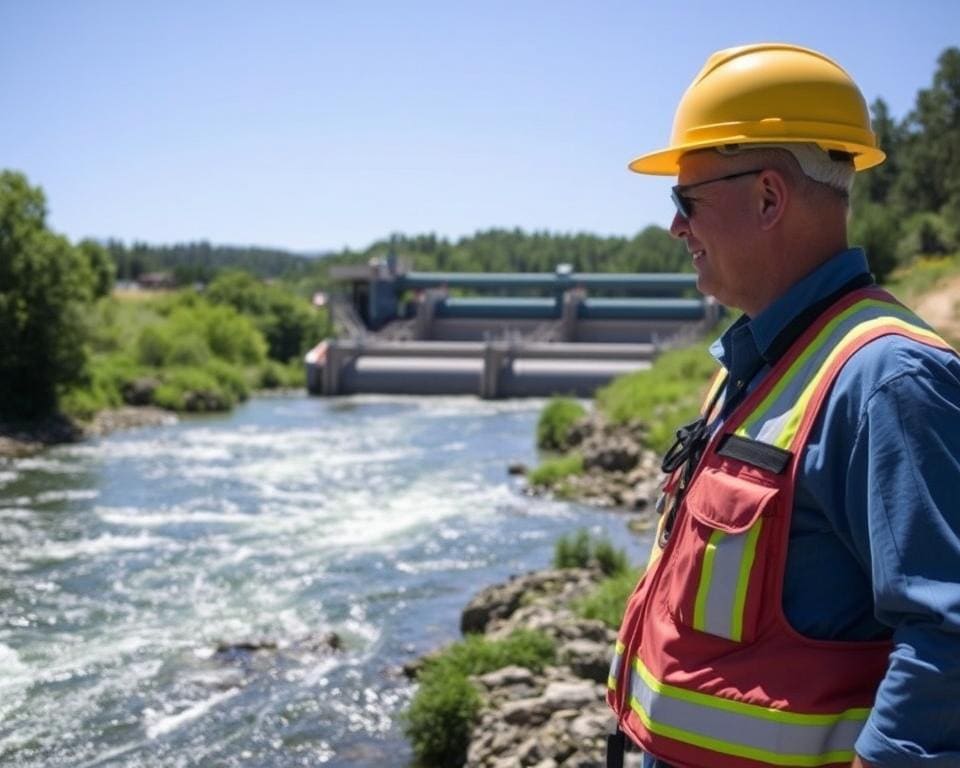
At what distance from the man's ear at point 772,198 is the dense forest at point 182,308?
80.4 feet

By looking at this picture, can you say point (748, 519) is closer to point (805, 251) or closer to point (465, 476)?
point (805, 251)

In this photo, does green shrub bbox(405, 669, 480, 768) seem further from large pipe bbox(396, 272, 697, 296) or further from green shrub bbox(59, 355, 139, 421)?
large pipe bbox(396, 272, 697, 296)

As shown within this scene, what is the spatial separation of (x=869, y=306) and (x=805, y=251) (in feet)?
0.53

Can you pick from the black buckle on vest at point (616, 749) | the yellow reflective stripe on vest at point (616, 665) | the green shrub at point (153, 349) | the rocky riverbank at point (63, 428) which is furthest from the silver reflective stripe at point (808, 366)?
the green shrub at point (153, 349)

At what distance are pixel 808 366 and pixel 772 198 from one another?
0.29m

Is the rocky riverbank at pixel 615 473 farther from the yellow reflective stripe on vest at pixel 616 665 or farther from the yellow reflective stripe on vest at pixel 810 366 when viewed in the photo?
the yellow reflective stripe on vest at pixel 810 366

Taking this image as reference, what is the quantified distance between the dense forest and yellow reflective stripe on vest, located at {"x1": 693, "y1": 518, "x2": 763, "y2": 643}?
2473 cm

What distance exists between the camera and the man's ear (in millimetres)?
1849

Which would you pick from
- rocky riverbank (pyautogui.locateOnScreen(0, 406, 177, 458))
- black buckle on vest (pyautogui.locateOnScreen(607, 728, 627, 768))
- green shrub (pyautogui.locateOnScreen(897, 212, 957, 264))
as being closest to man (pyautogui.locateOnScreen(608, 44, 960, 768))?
black buckle on vest (pyautogui.locateOnScreen(607, 728, 627, 768))

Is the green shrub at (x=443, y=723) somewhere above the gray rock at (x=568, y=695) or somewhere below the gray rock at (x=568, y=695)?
below

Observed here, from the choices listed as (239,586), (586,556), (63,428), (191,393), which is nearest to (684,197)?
(586,556)

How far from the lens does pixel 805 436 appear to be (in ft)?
5.59

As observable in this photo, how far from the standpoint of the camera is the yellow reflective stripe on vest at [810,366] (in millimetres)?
1722

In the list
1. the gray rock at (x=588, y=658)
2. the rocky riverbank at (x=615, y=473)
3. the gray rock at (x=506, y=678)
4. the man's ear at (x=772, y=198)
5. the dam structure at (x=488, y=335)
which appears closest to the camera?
the man's ear at (x=772, y=198)
